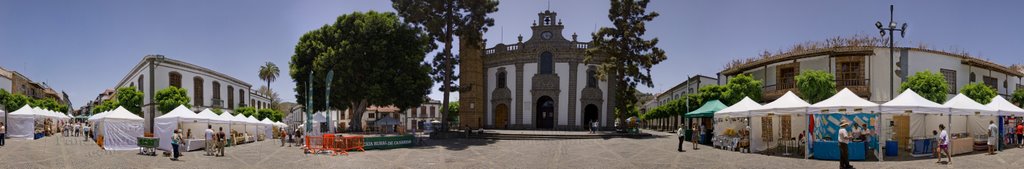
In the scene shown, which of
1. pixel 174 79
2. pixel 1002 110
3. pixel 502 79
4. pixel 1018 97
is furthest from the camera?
pixel 174 79

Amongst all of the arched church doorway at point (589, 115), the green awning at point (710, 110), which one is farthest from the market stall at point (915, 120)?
the arched church doorway at point (589, 115)

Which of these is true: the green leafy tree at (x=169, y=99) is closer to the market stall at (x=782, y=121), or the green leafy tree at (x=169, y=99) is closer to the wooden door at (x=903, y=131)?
the market stall at (x=782, y=121)

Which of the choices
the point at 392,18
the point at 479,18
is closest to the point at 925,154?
the point at 479,18

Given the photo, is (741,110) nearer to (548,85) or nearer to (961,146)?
(961,146)

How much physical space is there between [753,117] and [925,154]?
4.94 meters

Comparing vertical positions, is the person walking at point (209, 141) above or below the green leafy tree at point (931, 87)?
below

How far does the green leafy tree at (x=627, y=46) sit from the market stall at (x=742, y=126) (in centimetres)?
1239

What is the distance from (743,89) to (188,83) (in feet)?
128

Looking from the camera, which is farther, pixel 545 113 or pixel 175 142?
pixel 545 113

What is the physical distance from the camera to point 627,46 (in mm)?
36281

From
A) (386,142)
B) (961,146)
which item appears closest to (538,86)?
(386,142)

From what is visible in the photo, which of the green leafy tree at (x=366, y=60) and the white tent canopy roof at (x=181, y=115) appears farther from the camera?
the green leafy tree at (x=366, y=60)

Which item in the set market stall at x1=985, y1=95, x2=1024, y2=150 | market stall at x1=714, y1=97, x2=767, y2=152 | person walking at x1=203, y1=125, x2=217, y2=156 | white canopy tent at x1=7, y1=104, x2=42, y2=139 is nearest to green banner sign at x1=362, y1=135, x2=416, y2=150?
person walking at x1=203, y1=125, x2=217, y2=156

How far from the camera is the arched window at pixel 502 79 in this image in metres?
42.4
